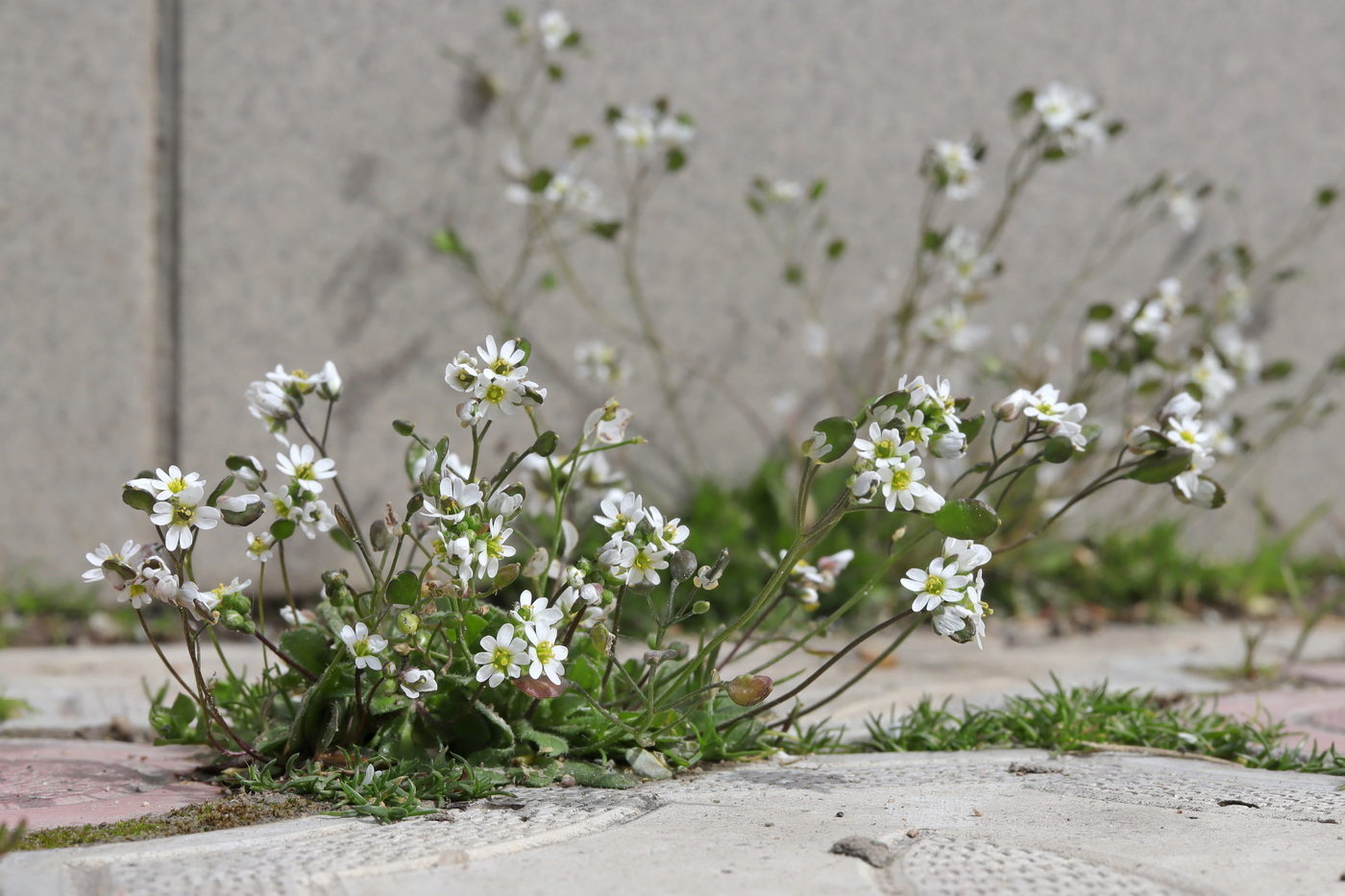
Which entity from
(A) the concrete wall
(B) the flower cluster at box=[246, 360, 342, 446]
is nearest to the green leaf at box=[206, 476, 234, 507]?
(B) the flower cluster at box=[246, 360, 342, 446]

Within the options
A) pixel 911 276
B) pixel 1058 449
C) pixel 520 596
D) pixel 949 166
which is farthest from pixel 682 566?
pixel 911 276

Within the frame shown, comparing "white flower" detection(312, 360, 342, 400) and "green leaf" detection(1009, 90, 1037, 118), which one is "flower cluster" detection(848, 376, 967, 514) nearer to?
"white flower" detection(312, 360, 342, 400)

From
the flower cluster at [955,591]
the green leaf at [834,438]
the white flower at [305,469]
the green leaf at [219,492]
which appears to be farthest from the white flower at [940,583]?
the green leaf at [219,492]

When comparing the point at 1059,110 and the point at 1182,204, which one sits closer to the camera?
the point at 1059,110

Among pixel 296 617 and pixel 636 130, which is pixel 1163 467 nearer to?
pixel 296 617

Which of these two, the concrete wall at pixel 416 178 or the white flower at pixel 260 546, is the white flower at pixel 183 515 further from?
the concrete wall at pixel 416 178
